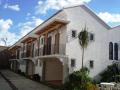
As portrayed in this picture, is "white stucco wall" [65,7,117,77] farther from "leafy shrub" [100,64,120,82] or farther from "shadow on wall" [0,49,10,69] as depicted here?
"shadow on wall" [0,49,10,69]

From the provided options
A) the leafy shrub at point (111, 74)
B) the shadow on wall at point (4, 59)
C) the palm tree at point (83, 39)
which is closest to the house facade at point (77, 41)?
the leafy shrub at point (111, 74)

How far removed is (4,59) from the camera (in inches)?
2579

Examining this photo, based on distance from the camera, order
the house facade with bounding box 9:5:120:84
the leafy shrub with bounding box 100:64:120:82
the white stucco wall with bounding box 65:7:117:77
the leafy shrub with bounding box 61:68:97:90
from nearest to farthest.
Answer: the leafy shrub with bounding box 61:68:97:90, the house facade with bounding box 9:5:120:84, the white stucco wall with bounding box 65:7:117:77, the leafy shrub with bounding box 100:64:120:82

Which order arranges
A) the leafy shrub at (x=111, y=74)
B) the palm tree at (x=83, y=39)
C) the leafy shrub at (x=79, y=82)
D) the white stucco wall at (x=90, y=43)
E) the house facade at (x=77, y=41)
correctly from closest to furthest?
the leafy shrub at (x=79, y=82) < the palm tree at (x=83, y=39) < the house facade at (x=77, y=41) < the white stucco wall at (x=90, y=43) < the leafy shrub at (x=111, y=74)

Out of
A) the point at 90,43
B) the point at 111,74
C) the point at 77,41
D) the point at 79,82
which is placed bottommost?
the point at 79,82

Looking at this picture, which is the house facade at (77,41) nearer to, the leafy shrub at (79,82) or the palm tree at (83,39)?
the leafy shrub at (79,82)

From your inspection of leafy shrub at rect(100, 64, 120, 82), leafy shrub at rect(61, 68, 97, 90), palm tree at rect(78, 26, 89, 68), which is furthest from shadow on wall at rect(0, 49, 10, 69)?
palm tree at rect(78, 26, 89, 68)

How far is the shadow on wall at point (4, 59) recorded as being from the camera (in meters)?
65.1

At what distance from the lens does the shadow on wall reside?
65.1 m

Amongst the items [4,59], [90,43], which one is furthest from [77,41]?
[4,59]

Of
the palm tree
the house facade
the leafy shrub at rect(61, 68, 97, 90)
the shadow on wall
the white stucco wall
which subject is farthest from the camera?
the shadow on wall

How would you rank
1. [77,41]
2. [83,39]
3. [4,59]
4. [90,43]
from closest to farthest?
[83,39] → [77,41] → [90,43] → [4,59]

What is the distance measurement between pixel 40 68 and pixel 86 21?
425 inches

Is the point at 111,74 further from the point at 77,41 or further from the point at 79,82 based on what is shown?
the point at 79,82
